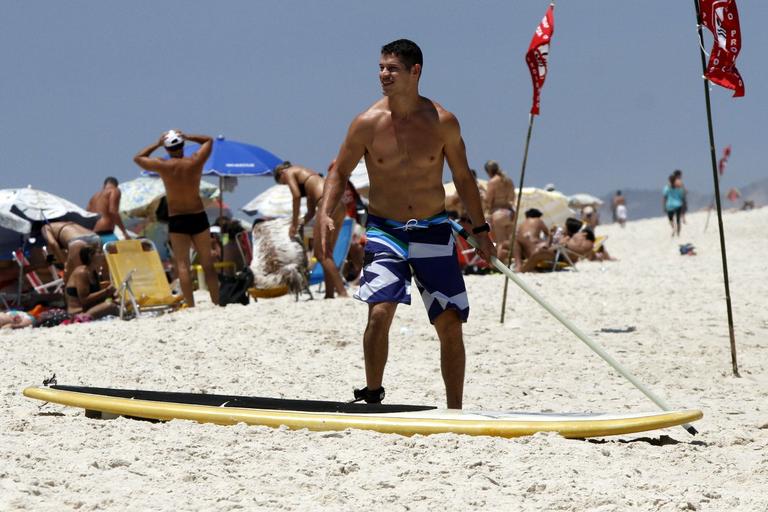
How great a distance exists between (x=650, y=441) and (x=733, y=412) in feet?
4.98

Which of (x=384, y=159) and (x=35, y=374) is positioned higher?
(x=384, y=159)

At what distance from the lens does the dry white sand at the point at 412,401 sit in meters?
3.59

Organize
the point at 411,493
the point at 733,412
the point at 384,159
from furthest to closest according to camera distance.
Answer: the point at 733,412 → the point at 384,159 → the point at 411,493

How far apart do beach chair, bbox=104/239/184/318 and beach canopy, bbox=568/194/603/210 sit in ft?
82.4

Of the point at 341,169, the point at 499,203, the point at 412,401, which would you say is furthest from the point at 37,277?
the point at 341,169

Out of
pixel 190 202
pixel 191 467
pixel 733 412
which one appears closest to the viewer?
pixel 191 467

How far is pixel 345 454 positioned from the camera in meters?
4.04

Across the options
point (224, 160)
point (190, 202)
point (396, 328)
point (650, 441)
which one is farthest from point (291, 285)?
point (650, 441)

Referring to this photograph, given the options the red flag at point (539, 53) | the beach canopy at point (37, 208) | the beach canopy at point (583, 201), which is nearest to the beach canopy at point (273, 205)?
the beach canopy at point (37, 208)

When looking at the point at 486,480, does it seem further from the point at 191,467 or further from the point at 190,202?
the point at 190,202

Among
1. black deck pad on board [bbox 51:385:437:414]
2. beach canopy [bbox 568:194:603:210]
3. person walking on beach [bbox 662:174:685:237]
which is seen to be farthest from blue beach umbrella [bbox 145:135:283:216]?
beach canopy [bbox 568:194:603:210]

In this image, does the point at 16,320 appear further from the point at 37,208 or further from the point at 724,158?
the point at 724,158

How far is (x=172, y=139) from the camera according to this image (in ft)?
34.2

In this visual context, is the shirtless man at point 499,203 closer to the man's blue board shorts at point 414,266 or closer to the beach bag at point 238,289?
the beach bag at point 238,289
